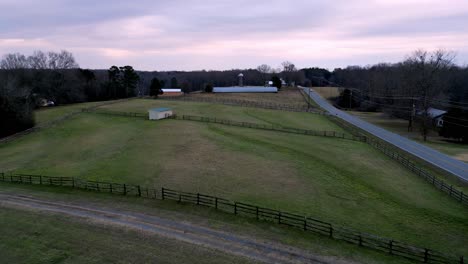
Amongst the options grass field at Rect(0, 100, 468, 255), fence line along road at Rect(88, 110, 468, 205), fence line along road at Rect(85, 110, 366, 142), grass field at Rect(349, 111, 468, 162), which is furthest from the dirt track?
grass field at Rect(349, 111, 468, 162)

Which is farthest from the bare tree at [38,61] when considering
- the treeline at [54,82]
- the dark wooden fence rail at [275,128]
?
the dark wooden fence rail at [275,128]

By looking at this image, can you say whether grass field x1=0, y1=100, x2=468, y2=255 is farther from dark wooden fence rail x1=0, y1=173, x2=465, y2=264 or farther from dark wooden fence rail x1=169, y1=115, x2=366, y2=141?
dark wooden fence rail x1=169, y1=115, x2=366, y2=141

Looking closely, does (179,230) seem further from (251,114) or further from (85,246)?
(251,114)

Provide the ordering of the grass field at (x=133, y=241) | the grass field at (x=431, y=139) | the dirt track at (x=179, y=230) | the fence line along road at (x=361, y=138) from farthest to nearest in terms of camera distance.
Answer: the grass field at (x=431, y=139)
the fence line along road at (x=361, y=138)
the dirt track at (x=179, y=230)
the grass field at (x=133, y=241)

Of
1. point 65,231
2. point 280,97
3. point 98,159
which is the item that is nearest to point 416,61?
point 280,97

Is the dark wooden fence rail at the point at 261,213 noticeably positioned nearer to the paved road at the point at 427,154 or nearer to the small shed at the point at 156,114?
the paved road at the point at 427,154

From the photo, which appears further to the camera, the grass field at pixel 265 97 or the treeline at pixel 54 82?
the grass field at pixel 265 97

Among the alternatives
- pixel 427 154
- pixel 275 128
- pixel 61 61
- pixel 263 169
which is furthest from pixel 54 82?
pixel 427 154
